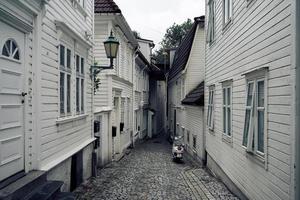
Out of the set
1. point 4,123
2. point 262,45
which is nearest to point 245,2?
point 262,45

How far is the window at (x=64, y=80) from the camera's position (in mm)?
6745

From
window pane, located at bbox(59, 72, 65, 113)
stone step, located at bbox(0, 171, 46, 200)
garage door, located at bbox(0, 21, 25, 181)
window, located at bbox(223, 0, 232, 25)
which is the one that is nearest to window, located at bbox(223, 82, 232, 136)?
window, located at bbox(223, 0, 232, 25)

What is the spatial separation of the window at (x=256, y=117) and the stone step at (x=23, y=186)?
3731 mm

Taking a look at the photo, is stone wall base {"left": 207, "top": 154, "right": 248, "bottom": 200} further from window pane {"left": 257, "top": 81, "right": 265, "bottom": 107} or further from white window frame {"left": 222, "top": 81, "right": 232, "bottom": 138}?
window pane {"left": 257, "top": 81, "right": 265, "bottom": 107}

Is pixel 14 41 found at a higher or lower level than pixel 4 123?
higher

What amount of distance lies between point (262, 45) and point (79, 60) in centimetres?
460

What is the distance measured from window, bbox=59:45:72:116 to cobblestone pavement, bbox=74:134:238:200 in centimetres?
227

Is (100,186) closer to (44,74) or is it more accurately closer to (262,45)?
(44,74)

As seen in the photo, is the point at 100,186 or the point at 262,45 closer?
the point at 262,45

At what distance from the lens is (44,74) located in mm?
5535

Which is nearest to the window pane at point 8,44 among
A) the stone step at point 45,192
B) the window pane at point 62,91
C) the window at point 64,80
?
the stone step at point 45,192

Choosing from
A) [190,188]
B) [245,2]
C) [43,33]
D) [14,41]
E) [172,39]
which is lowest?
[190,188]

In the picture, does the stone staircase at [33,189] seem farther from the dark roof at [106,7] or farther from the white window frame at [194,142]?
the white window frame at [194,142]

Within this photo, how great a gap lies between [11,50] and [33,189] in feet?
6.27
